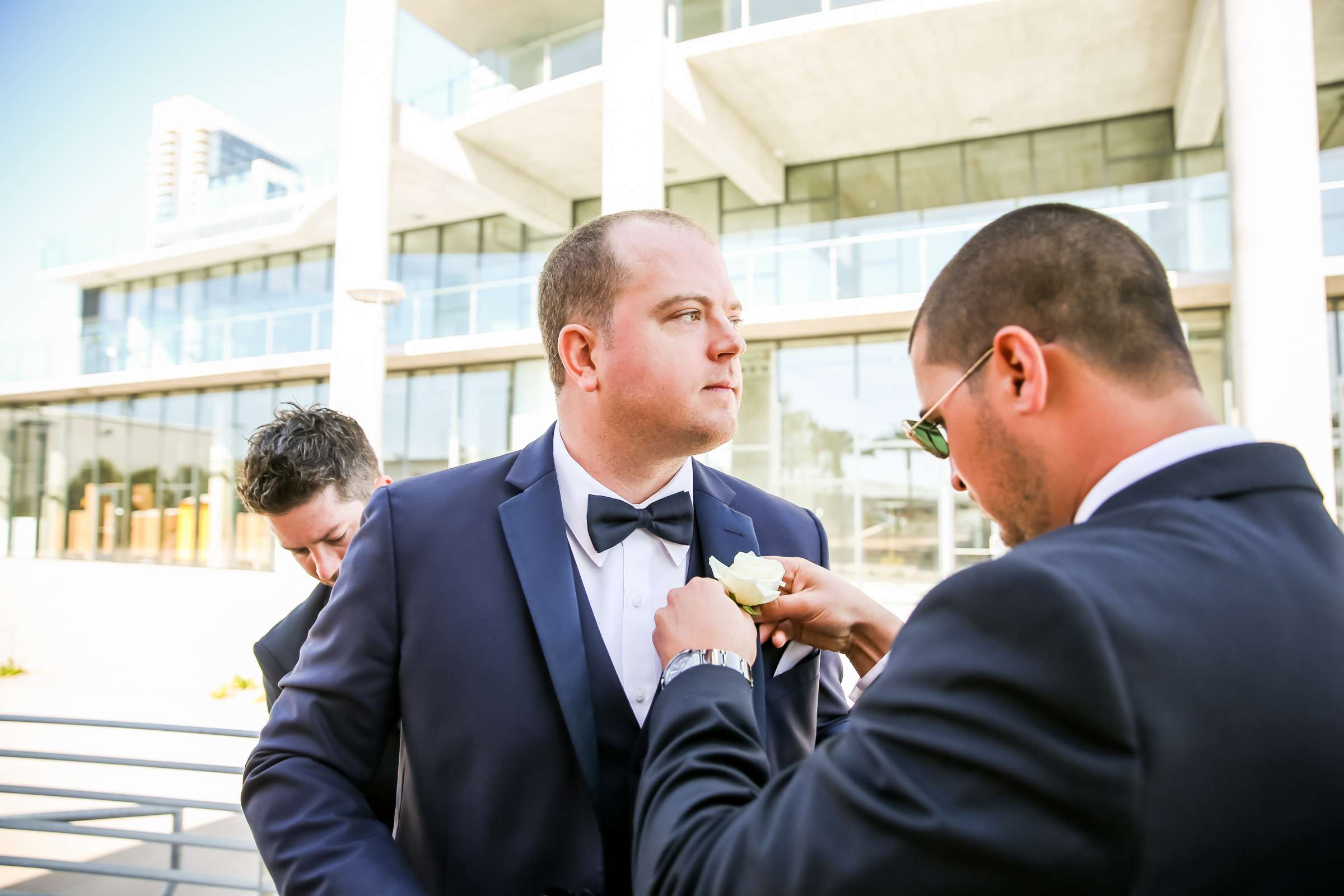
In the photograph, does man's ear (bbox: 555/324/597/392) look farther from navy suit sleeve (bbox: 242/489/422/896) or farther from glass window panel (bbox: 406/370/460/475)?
A: glass window panel (bbox: 406/370/460/475)

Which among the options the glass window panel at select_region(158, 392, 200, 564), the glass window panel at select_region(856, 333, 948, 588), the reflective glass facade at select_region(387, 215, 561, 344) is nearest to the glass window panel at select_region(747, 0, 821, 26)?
the glass window panel at select_region(856, 333, 948, 588)

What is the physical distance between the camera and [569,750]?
1.89 metres

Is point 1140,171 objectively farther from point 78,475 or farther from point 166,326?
point 78,475

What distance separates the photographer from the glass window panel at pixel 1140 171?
16.6 meters

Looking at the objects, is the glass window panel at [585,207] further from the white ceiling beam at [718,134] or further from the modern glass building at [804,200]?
the white ceiling beam at [718,134]

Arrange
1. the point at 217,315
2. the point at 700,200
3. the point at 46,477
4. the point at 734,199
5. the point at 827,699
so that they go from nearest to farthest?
the point at 827,699, the point at 734,199, the point at 700,200, the point at 217,315, the point at 46,477

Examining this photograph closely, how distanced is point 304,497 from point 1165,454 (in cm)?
275

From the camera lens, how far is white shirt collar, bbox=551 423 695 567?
2.24m

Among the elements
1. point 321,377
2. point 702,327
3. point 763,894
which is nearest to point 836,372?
point 321,377

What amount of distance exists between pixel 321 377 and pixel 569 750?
24200 millimetres

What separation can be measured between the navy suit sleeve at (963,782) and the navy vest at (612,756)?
0.53 meters

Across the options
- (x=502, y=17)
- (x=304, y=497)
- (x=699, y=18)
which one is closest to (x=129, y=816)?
(x=304, y=497)

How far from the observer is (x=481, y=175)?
62.7 ft

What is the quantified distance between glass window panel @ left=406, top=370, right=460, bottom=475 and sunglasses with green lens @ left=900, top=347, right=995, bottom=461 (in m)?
20.7
